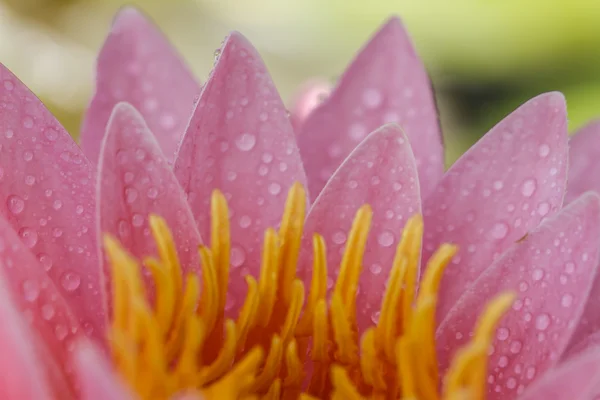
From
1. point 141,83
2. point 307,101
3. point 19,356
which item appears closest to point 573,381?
point 19,356

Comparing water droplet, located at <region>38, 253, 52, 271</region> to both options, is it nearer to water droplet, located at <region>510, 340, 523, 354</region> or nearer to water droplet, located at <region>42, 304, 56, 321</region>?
water droplet, located at <region>42, 304, 56, 321</region>

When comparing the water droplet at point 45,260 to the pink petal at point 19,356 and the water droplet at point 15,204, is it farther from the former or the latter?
the pink petal at point 19,356

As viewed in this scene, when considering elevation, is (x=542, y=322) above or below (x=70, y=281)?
below

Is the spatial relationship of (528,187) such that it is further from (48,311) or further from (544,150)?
(48,311)

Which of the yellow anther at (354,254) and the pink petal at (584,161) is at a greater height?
the pink petal at (584,161)

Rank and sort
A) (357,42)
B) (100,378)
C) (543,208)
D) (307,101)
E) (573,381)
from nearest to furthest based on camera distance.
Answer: (100,378)
(573,381)
(543,208)
(307,101)
(357,42)

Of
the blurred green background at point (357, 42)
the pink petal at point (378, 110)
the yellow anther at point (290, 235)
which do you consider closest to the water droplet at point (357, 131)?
the pink petal at point (378, 110)

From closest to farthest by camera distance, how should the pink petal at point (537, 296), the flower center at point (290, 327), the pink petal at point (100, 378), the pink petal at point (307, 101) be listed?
1. the pink petal at point (100, 378)
2. the flower center at point (290, 327)
3. the pink petal at point (537, 296)
4. the pink petal at point (307, 101)

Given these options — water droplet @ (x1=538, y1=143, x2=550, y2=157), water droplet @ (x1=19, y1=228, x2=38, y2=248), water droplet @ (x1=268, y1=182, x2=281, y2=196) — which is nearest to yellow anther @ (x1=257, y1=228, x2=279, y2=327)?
water droplet @ (x1=268, y1=182, x2=281, y2=196)
